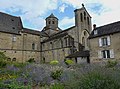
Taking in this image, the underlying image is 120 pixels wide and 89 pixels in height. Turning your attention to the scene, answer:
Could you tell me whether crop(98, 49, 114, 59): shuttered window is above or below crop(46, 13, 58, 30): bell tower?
below

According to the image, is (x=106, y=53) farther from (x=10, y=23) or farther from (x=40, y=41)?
(x=10, y=23)

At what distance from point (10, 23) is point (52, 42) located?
1022 cm

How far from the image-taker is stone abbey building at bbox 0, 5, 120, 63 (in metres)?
25.8

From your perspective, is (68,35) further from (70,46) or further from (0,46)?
(0,46)

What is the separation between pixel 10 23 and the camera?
3338 cm

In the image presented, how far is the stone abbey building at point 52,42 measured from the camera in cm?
2583

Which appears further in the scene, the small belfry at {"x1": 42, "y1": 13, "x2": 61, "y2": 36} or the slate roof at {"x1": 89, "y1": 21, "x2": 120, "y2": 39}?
the small belfry at {"x1": 42, "y1": 13, "x2": 61, "y2": 36}

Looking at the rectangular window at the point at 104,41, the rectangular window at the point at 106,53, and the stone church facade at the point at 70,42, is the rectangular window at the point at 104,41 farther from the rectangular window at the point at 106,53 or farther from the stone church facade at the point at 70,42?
the stone church facade at the point at 70,42

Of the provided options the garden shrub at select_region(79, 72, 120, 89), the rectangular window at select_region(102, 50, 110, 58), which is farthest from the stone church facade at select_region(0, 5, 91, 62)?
the garden shrub at select_region(79, 72, 120, 89)

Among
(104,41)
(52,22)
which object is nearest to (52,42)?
(52,22)

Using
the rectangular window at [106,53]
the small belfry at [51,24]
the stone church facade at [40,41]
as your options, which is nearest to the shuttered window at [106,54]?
the rectangular window at [106,53]

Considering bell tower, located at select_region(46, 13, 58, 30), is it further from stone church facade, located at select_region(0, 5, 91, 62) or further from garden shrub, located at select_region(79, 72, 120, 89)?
garden shrub, located at select_region(79, 72, 120, 89)

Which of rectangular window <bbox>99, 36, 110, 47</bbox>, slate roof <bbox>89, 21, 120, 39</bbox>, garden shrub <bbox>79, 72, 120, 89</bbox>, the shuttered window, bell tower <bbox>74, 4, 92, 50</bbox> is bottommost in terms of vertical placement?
garden shrub <bbox>79, 72, 120, 89</bbox>

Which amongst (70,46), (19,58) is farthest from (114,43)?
(19,58)
